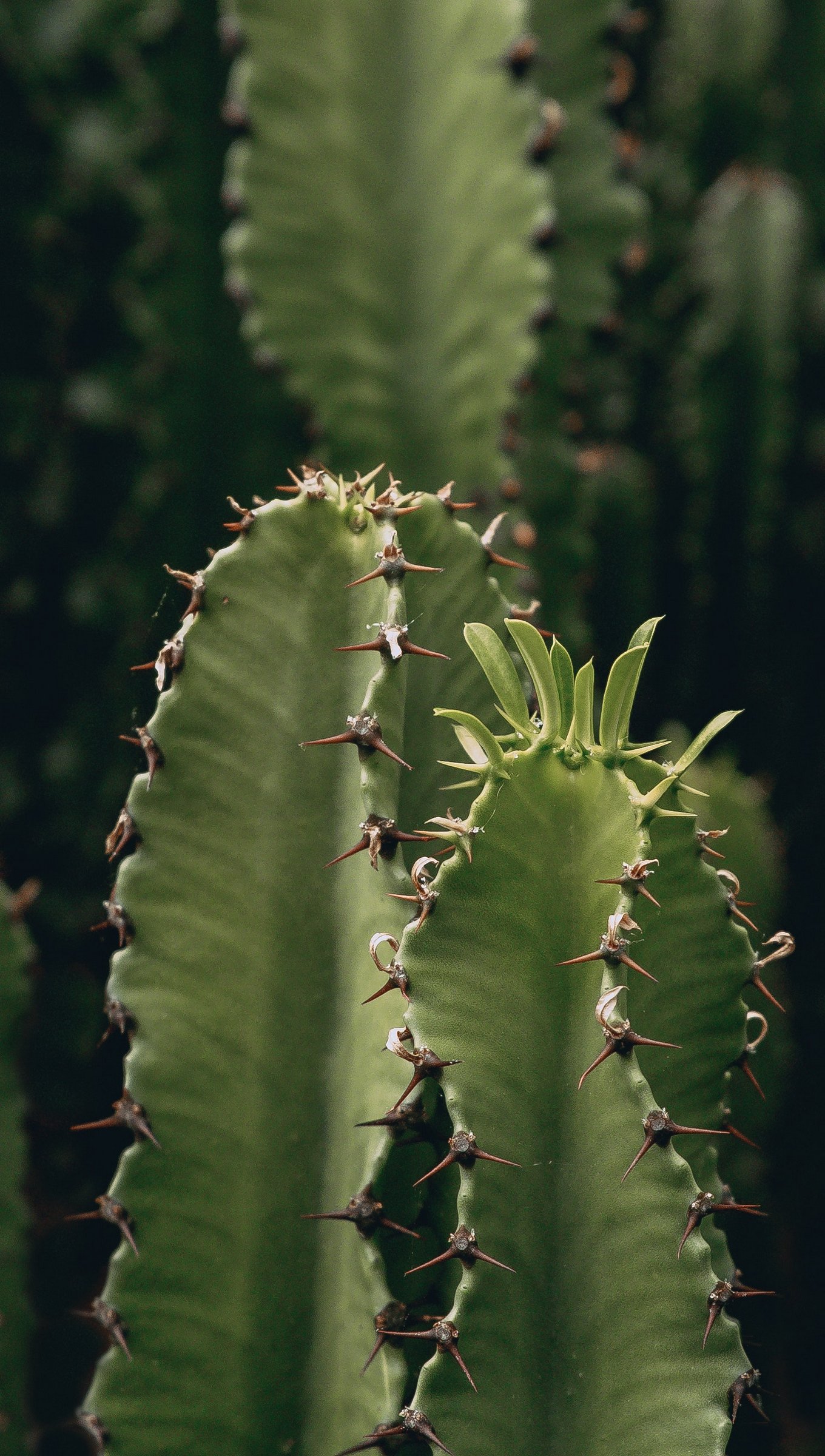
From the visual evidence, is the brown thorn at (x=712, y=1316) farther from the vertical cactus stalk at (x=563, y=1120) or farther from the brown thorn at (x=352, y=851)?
the brown thorn at (x=352, y=851)

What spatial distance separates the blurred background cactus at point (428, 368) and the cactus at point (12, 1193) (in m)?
0.03

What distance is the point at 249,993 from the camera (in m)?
0.80

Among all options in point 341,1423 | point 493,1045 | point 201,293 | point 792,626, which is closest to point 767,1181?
point 792,626

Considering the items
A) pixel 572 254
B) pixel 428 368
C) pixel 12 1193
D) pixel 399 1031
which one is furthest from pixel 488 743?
pixel 572 254

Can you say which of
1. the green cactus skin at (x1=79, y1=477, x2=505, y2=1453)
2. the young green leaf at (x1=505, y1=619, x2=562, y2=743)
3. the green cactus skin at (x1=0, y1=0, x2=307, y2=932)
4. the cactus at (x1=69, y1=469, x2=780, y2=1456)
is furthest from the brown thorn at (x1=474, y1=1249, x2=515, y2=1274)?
the green cactus skin at (x1=0, y1=0, x2=307, y2=932)

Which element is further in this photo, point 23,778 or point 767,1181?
point 23,778

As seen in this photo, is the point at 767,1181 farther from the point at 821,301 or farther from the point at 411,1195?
the point at 821,301

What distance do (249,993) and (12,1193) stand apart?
339 millimetres

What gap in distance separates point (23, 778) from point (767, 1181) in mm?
1144

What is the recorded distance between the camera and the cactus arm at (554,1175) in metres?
0.65

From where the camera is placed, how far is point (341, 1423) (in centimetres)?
76

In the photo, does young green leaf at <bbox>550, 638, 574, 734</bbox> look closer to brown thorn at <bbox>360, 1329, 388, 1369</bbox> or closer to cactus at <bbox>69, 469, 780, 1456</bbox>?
cactus at <bbox>69, 469, 780, 1456</bbox>

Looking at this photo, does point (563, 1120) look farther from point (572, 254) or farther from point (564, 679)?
point (572, 254)

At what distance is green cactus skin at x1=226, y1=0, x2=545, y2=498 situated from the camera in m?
1.25
